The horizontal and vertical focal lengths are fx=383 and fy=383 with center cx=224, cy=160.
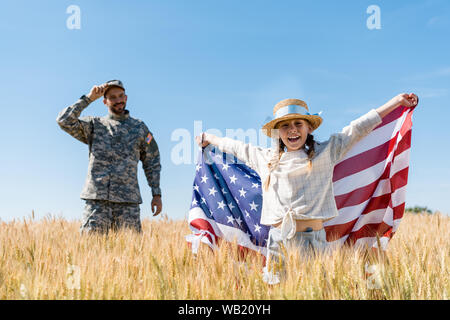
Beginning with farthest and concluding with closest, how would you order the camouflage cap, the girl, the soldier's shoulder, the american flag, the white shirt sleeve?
the soldier's shoulder < the camouflage cap < the american flag < the white shirt sleeve < the girl

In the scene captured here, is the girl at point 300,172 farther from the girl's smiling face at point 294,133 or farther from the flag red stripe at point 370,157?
the flag red stripe at point 370,157

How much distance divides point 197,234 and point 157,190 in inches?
60.9

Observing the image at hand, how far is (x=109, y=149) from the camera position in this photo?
555cm

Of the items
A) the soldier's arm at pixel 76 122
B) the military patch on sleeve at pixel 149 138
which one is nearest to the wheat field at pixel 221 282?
the soldier's arm at pixel 76 122

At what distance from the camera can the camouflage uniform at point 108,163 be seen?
17.6ft

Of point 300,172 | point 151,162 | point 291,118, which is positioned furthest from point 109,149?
point 300,172

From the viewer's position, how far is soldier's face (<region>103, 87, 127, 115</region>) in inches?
223

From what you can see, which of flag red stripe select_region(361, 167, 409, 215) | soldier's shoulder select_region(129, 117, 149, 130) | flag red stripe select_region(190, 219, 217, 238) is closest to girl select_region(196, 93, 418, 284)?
flag red stripe select_region(361, 167, 409, 215)

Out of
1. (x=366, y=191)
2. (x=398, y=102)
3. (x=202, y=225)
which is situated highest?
(x=398, y=102)

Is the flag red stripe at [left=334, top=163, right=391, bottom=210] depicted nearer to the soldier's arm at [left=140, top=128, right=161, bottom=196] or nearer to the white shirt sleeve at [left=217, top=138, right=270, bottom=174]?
the white shirt sleeve at [left=217, top=138, right=270, bottom=174]

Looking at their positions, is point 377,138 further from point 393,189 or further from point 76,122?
point 76,122

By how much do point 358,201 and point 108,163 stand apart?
11.3 feet

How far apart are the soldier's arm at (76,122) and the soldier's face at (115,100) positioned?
0.36 meters
